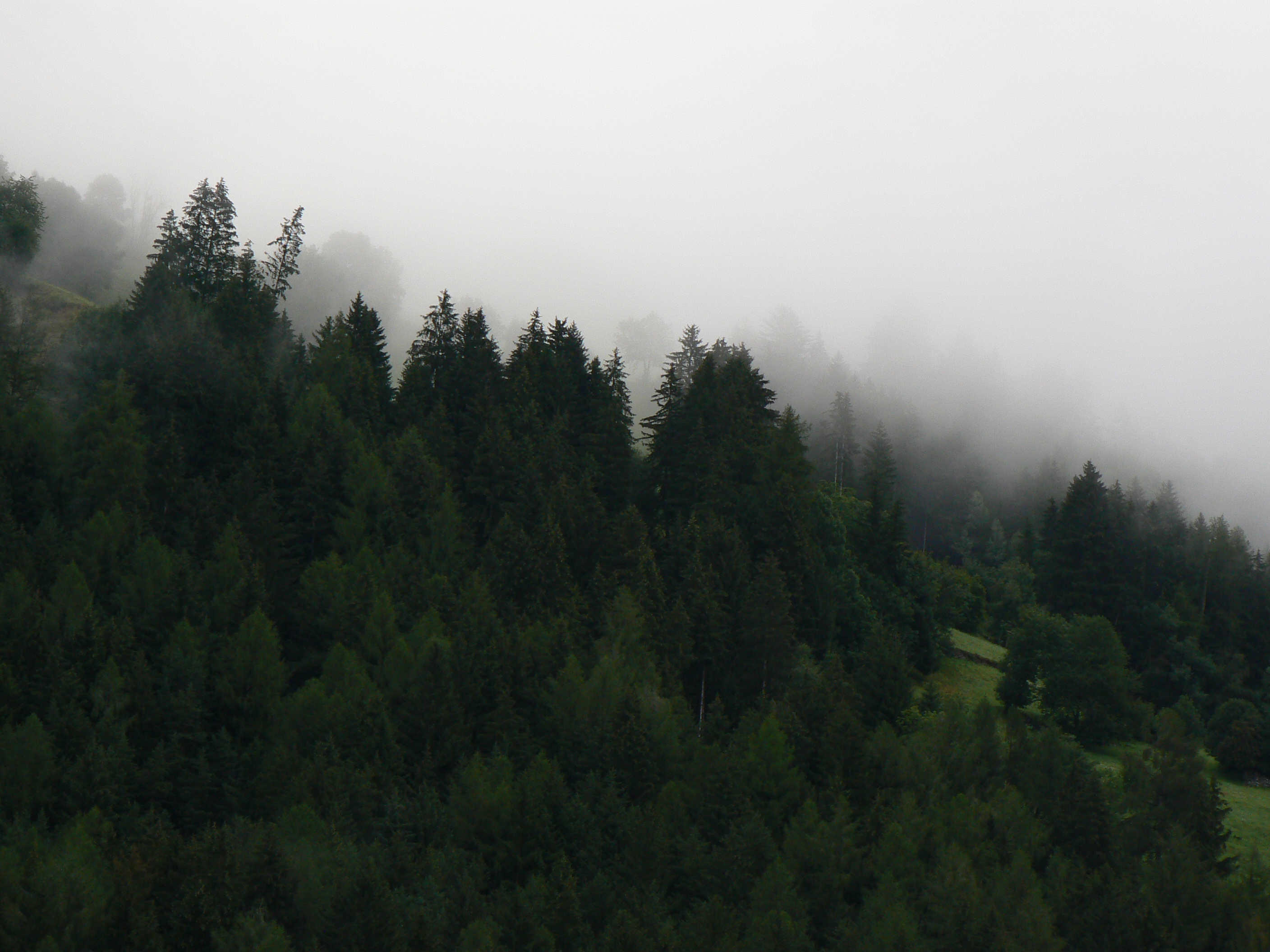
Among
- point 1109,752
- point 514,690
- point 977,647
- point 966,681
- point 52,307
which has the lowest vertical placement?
point 514,690

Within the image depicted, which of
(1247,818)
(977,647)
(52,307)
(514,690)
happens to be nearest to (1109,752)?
(1247,818)

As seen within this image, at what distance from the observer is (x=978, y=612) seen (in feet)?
351

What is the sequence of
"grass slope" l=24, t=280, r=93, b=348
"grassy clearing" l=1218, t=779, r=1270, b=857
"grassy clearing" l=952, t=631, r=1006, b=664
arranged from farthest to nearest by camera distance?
"grass slope" l=24, t=280, r=93, b=348 → "grassy clearing" l=952, t=631, r=1006, b=664 → "grassy clearing" l=1218, t=779, r=1270, b=857

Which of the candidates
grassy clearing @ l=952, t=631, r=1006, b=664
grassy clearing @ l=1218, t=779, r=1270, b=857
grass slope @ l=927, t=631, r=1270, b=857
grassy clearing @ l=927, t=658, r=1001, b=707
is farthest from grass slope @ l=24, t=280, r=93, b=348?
grassy clearing @ l=1218, t=779, r=1270, b=857

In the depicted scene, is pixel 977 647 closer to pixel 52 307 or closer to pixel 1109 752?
pixel 1109 752

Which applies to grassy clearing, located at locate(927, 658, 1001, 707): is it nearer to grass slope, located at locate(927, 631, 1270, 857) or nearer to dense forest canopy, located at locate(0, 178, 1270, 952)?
grass slope, located at locate(927, 631, 1270, 857)

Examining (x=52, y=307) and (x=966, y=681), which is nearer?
(x=966, y=681)

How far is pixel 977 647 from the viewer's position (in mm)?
89438

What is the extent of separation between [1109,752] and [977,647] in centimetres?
1993

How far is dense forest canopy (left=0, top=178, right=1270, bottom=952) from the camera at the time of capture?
42.8 metres

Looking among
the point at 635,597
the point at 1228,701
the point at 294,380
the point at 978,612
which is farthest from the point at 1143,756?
the point at 294,380

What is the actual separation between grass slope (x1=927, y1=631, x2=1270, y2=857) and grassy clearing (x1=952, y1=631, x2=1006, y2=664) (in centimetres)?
9

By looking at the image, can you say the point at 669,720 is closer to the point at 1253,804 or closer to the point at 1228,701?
the point at 1253,804

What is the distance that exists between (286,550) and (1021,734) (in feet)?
160
